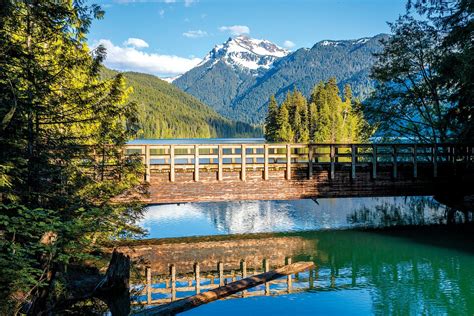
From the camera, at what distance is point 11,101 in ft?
25.5

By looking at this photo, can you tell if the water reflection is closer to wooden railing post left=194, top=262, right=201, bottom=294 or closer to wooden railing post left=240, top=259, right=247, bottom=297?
wooden railing post left=240, top=259, right=247, bottom=297

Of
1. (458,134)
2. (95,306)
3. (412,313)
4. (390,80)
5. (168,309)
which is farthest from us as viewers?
(390,80)

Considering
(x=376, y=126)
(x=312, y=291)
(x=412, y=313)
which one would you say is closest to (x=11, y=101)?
(x=312, y=291)

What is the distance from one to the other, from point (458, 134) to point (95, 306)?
21.8 m

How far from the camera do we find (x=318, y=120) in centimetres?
7744

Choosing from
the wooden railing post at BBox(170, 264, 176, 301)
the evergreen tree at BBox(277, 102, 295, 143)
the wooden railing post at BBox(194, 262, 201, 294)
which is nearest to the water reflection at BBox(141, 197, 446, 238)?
the wooden railing post at BBox(170, 264, 176, 301)

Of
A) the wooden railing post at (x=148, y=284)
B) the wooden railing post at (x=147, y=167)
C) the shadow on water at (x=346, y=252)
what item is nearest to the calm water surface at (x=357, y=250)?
the shadow on water at (x=346, y=252)

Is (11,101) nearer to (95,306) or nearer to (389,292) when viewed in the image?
(95,306)

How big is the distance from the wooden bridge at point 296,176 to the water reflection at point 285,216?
1977 mm

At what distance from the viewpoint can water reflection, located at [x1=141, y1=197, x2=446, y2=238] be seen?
74.2 ft

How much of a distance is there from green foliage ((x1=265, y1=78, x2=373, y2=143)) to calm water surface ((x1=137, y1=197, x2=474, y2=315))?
44075mm

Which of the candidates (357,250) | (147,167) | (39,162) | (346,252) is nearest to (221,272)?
(346,252)

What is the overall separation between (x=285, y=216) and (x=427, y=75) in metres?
13.0

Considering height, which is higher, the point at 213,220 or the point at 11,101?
the point at 11,101
